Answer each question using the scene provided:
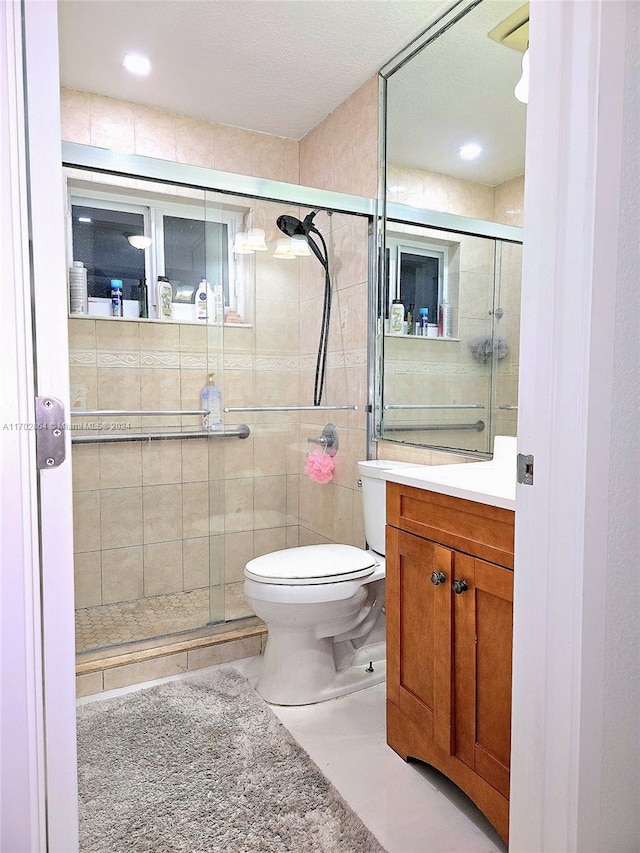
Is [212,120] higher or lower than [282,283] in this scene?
higher

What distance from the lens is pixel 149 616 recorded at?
8.09ft

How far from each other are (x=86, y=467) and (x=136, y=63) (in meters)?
1.71

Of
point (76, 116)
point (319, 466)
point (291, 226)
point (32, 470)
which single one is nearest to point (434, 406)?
point (319, 466)

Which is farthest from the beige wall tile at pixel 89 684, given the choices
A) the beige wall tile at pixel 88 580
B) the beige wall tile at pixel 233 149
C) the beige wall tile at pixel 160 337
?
the beige wall tile at pixel 233 149

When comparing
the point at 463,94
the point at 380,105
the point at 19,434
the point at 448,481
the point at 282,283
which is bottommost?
the point at 448,481

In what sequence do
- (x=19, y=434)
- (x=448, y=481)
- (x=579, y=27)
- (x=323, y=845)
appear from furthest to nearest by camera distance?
1. (x=448, y=481)
2. (x=323, y=845)
3. (x=579, y=27)
4. (x=19, y=434)

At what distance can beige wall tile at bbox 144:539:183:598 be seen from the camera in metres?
2.58

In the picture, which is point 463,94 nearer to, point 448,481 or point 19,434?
point 448,481

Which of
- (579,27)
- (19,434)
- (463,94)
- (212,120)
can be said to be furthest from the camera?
(212,120)

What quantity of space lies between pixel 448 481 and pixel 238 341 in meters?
1.23

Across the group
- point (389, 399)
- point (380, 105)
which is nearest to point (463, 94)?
point (380, 105)

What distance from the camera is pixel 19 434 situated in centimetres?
70

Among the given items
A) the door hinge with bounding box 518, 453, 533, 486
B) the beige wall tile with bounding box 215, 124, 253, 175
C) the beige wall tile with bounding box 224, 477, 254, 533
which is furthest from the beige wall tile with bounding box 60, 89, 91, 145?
the door hinge with bounding box 518, 453, 533, 486

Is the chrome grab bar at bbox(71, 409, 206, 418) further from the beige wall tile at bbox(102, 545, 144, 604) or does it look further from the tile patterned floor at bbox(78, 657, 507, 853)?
the tile patterned floor at bbox(78, 657, 507, 853)
